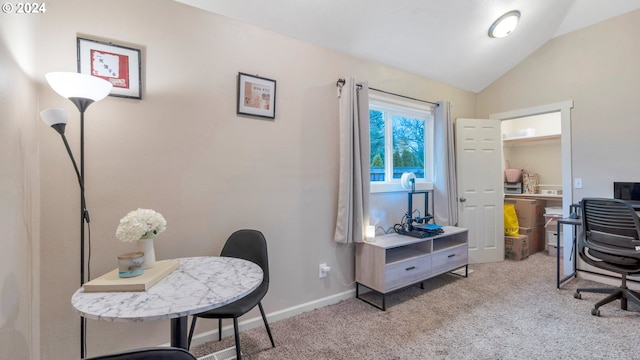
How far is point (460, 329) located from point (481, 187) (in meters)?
2.24

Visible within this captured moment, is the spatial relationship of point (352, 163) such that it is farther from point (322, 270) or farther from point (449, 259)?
point (449, 259)

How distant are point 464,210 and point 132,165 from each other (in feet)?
12.3

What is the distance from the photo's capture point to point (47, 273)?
156 cm

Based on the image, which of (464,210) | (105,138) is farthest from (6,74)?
(464,210)

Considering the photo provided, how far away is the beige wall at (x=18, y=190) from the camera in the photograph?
119 cm

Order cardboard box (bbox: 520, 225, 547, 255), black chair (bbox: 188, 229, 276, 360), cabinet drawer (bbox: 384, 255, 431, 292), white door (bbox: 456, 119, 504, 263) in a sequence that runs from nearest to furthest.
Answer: black chair (bbox: 188, 229, 276, 360) < cabinet drawer (bbox: 384, 255, 431, 292) < white door (bbox: 456, 119, 504, 263) < cardboard box (bbox: 520, 225, 547, 255)

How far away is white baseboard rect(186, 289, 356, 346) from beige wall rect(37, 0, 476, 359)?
0.05 meters

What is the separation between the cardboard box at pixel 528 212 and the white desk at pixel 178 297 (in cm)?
445

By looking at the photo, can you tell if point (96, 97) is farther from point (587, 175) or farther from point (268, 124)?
point (587, 175)

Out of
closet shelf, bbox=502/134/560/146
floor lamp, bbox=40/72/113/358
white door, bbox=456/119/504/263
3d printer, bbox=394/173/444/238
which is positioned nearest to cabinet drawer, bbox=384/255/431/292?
3d printer, bbox=394/173/444/238

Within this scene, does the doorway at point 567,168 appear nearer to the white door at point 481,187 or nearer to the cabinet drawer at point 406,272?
the white door at point 481,187

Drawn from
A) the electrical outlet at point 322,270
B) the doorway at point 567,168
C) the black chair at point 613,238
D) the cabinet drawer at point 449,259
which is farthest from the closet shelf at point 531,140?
the electrical outlet at point 322,270

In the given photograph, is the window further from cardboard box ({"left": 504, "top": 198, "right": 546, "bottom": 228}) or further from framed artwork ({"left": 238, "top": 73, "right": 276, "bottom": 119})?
cardboard box ({"left": 504, "top": 198, "right": 546, "bottom": 228})

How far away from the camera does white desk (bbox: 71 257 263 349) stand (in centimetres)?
104
